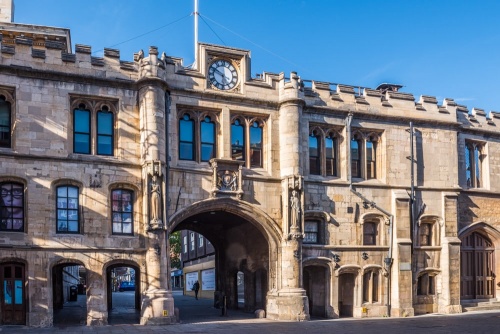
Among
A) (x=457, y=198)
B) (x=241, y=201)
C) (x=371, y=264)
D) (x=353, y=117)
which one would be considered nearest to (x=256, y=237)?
(x=241, y=201)

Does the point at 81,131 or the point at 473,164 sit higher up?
the point at 81,131

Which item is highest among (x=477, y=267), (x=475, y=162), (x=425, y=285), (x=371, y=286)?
(x=475, y=162)

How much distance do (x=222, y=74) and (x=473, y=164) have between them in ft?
51.0

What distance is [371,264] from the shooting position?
31328 millimetres

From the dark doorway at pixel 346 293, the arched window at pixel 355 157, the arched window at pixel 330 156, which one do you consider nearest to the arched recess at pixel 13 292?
the dark doorway at pixel 346 293

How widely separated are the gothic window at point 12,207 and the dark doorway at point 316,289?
1371 centimetres

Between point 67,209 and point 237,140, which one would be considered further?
point 237,140

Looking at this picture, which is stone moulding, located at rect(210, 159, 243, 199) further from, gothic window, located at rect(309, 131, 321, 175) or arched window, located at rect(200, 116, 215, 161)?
gothic window, located at rect(309, 131, 321, 175)

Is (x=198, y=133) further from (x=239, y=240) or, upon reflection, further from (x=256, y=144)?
(x=239, y=240)

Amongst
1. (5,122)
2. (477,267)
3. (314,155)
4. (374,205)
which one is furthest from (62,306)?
(477,267)

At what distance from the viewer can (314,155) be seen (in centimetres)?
3144

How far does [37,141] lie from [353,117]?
606 inches

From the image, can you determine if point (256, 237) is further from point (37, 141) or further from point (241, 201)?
point (37, 141)

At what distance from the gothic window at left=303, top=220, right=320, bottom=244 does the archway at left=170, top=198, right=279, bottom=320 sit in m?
1.78
